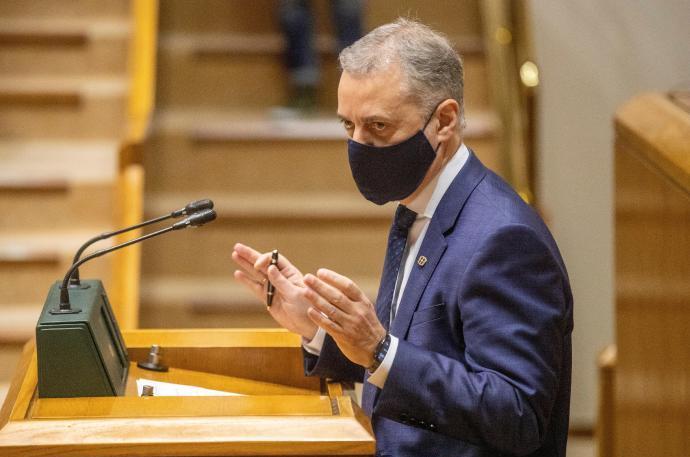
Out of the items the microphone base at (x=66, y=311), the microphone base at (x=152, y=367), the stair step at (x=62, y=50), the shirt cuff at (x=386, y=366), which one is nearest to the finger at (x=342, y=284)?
the shirt cuff at (x=386, y=366)

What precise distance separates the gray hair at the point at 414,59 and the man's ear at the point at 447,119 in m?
0.02

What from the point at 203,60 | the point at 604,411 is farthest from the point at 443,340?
the point at 203,60

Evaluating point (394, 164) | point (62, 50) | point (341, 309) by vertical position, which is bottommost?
point (62, 50)

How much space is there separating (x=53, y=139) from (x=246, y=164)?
34.4 inches

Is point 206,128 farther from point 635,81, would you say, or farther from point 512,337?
point 512,337

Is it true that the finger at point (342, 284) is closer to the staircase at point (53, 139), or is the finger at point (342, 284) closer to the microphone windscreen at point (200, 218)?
the microphone windscreen at point (200, 218)

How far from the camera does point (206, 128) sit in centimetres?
437

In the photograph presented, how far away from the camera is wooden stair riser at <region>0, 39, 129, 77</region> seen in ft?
15.7

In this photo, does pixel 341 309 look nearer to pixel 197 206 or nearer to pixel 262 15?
pixel 197 206

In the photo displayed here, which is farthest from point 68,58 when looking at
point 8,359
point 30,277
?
point 8,359

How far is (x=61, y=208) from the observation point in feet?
14.3

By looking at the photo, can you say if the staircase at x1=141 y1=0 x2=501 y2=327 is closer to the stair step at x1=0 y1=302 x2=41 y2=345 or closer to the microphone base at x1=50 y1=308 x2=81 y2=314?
the stair step at x1=0 y1=302 x2=41 y2=345

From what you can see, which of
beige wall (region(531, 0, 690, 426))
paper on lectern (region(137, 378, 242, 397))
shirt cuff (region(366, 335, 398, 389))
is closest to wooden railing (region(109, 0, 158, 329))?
beige wall (region(531, 0, 690, 426))

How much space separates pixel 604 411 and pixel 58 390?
92.8 inches
